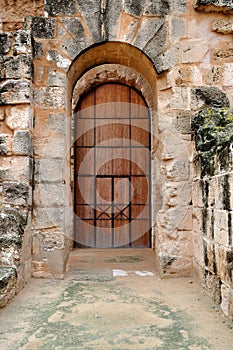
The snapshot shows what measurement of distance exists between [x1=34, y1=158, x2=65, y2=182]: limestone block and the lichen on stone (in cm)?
151

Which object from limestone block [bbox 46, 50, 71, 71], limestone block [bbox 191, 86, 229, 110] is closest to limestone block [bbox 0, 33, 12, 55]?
limestone block [bbox 46, 50, 71, 71]

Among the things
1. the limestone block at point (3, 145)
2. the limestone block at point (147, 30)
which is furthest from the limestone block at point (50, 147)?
the limestone block at point (147, 30)

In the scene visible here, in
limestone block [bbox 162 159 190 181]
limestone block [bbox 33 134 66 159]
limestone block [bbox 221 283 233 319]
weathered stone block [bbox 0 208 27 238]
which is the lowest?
limestone block [bbox 221 283 233 319]

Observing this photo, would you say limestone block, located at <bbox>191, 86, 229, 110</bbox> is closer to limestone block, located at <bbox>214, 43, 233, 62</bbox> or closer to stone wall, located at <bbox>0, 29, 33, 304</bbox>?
limestone block, located at <bbox>214, 43, 233, 62</bbox>

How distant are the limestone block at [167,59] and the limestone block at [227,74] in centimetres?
57

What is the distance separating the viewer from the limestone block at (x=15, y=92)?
3.73 meters

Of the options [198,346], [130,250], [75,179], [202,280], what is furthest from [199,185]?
[75,179]

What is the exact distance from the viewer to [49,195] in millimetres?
3836

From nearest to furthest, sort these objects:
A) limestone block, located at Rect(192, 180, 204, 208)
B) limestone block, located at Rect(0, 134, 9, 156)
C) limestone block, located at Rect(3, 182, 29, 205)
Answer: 1. limestone block, located at Rect(192, 180, 204, 208)
2. limestone block, located at Rect(3, 182, 29, 205)
3. limestone block, located at Rect(0, 134, 9, 156)

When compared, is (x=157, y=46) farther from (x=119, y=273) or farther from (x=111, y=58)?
(x=119, y=273)

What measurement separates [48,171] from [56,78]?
3.44ft

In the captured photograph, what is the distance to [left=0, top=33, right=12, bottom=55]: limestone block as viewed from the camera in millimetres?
3814

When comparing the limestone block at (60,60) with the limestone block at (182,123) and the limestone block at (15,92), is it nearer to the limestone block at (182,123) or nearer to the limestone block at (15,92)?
the limestone block at (15,92)

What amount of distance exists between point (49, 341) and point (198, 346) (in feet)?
3.01
